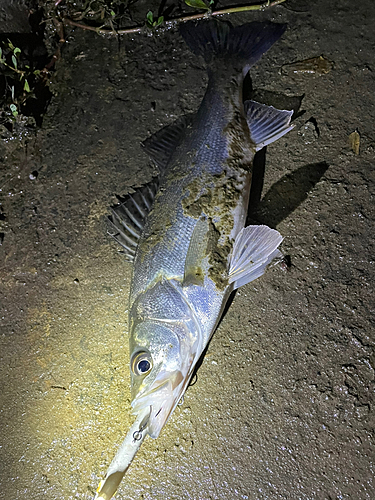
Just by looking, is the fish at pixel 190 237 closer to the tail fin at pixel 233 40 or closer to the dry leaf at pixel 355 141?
the tail fin at pixel 233 40

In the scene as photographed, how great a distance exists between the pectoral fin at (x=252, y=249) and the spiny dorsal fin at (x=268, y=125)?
80 centimetres

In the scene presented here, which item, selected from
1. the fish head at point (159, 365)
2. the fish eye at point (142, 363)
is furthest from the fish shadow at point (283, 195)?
the fish eye at point (142, 363)

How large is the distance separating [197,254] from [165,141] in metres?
1.22

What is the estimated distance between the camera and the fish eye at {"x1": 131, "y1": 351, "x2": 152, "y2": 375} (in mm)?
2336

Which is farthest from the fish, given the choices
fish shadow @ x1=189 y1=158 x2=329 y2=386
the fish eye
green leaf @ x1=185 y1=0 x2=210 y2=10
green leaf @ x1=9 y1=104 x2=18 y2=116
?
green leaf @ x1=9 y1=104 x2=18 y2=116

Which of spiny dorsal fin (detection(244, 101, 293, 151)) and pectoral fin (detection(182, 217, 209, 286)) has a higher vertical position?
spiny dorsal fin (detection(244, 101, 293, 151))

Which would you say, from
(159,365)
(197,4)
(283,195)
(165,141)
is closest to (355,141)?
(283,195)

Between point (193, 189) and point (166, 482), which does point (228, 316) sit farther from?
point (166, 482)

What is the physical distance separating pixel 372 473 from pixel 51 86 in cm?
450

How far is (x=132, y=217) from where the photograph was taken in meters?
2.92

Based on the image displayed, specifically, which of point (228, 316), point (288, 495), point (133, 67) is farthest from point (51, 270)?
point (288, 495)

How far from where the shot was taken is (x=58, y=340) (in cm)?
311

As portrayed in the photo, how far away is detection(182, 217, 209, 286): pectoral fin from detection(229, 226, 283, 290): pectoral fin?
24cm

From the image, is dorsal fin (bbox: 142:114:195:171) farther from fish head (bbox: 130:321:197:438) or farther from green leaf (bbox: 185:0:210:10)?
fish head (bbox: 130:321:197:438)
